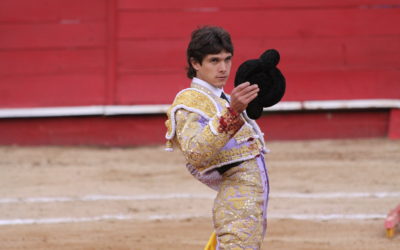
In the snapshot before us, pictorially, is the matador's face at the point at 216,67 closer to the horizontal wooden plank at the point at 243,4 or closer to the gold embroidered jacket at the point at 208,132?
the gold embroidered jacket at the point at 208,132

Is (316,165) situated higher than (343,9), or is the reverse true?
(343,9)

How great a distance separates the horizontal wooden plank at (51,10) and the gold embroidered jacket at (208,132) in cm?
484

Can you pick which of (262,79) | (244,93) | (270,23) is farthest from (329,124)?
(244,93)

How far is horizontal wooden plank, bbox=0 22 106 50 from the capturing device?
7.41m

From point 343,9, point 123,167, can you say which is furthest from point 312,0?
point 123,167

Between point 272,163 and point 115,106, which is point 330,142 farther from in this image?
point 115,106

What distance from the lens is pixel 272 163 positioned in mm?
6516

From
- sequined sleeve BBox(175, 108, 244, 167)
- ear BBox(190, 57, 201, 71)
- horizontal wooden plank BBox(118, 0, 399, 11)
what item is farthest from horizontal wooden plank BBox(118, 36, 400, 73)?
sequined sleeve BBox(175, 108, 244, 167)

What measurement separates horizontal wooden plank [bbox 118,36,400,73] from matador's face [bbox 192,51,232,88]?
15.2 feet

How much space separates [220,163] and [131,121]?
4.80 metres

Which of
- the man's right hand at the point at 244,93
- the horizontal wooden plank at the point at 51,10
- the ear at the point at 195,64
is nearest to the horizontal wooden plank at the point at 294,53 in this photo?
the horizontal wooden plank at the point at 51,10

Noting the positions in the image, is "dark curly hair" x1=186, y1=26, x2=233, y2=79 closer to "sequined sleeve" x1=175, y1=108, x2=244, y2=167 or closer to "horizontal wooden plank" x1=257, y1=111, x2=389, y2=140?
"sequined sleeve" x1=175, y1=108, x2=244, y2=167

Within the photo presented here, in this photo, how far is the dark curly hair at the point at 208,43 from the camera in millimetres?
2707

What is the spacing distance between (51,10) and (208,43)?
4936 millimetres
